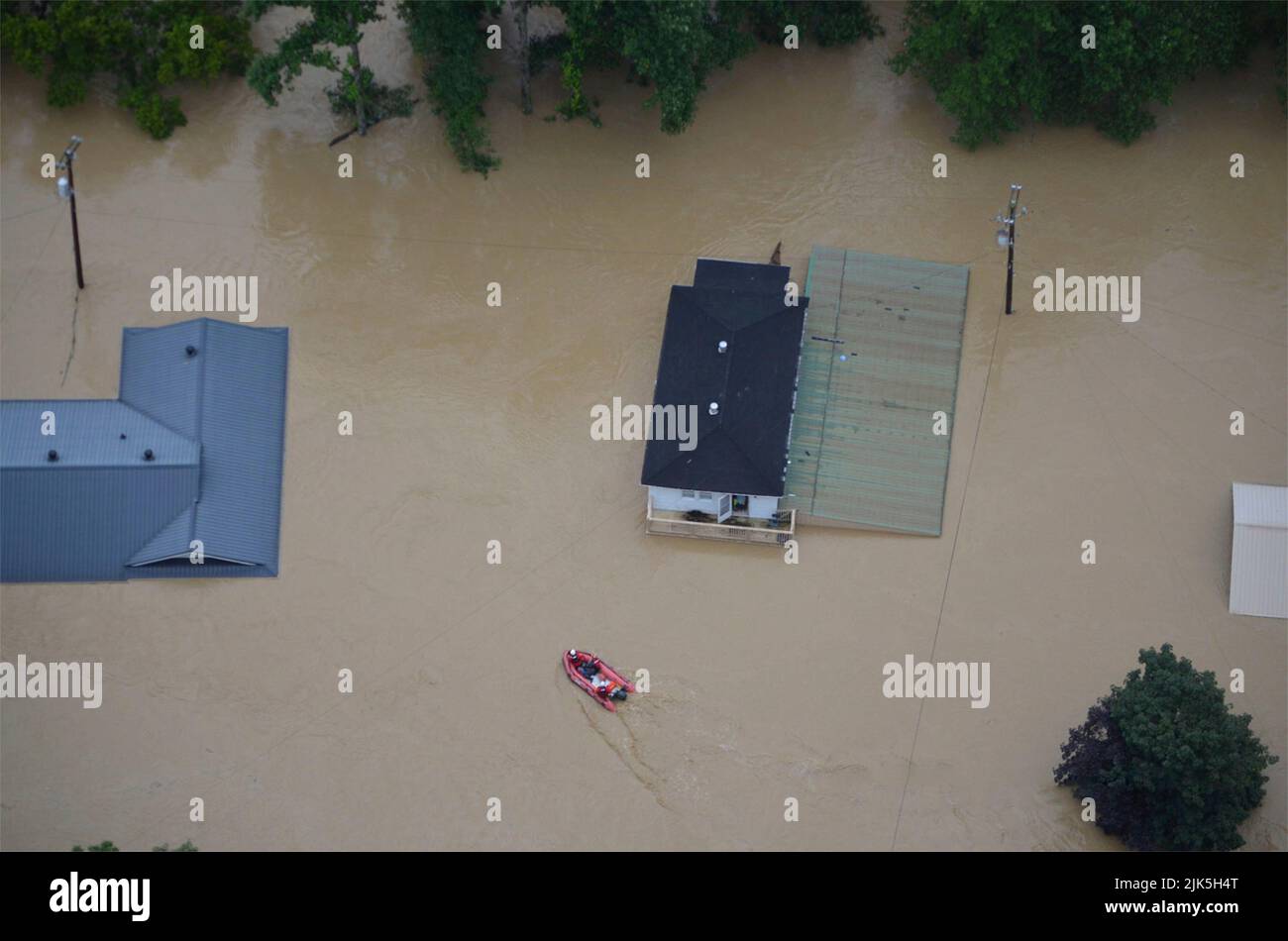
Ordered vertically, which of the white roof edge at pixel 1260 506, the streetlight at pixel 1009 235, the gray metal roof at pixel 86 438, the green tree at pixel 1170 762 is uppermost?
the streetlight at pixel 1009 235

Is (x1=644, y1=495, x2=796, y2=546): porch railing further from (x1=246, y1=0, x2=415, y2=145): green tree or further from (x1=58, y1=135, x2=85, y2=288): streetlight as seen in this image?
(x1=58, y1=135, x2=85, y2=288): streetlight

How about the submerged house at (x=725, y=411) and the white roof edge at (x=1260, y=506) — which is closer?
the white roof edge at (x=1260, y=506)

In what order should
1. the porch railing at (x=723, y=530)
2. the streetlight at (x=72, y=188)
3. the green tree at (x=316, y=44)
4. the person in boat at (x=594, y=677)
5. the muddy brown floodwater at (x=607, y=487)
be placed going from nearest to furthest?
the muddy brown floodwater at (x=607, y=487), the person in boat at (x=594, y=677), the porch railing at (x=723, y=530), the streetlight at (x=72, y=188), the green tree at (x=316, y=44)

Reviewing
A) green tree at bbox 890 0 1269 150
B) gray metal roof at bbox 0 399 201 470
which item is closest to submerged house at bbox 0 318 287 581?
gray metal roof at bbox 0 399 201 470

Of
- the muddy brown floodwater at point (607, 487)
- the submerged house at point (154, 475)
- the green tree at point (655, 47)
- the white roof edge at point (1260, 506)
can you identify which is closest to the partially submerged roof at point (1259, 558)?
the white roof edge at point (1260, 506)

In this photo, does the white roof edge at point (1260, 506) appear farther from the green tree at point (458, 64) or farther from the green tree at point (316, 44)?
the green tree at point (316, 44)

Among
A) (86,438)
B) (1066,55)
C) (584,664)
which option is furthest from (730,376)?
(86,438)

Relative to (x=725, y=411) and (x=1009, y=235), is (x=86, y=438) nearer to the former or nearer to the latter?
(x=725, y=411)
